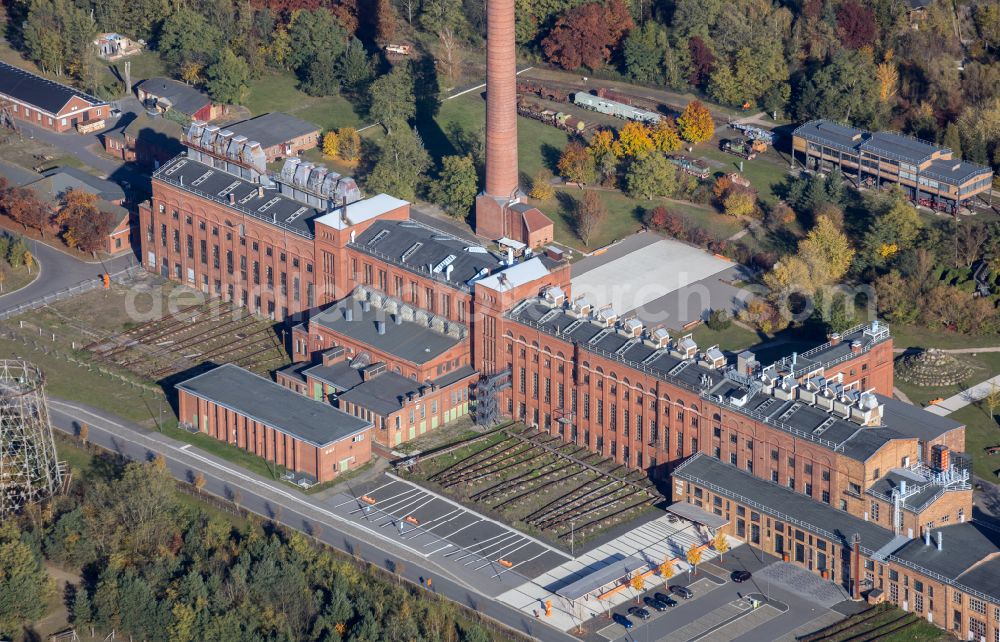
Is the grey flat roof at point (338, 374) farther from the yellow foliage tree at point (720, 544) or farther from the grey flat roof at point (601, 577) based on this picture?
the yellow foliage tree at point (720, 544)

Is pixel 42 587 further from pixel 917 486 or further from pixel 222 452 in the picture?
pixel 917 486

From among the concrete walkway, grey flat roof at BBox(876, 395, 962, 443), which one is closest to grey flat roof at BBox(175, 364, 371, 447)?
grey flat roof at BBox(876, 395, 962, 443)

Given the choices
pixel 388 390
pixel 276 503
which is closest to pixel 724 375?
pixel 388 390

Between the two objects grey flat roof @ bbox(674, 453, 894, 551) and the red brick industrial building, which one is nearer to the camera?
the red brick industrial building

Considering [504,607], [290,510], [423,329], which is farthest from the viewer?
[423,329]

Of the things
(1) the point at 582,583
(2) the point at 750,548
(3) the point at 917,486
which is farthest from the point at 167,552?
(3) the point at 917,486

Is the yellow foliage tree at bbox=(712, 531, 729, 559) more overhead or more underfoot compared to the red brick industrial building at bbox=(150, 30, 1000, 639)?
more underfoot

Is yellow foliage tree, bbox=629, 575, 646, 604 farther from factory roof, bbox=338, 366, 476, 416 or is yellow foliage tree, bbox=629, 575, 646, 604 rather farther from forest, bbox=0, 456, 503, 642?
factory roof, bbox=338, 366, 476, 416
